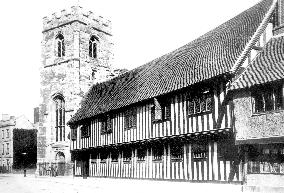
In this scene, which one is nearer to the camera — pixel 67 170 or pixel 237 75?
pixel 237 75

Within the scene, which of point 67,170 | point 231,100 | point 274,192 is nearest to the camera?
point 274,192

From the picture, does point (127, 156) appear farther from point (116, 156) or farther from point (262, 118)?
point (262, 118)

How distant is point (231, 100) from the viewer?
16031 millimetres

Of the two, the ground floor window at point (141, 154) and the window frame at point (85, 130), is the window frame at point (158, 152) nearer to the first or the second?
the ground floor window at point (141, 154)

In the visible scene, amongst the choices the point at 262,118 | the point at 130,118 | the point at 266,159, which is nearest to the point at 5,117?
the point at 130,118

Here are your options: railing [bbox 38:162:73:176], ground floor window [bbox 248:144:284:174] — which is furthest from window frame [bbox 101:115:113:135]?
ground floor window [bbox 248:144:284:174]

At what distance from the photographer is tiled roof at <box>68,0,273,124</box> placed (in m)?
17.3

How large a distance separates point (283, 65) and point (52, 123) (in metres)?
23.2

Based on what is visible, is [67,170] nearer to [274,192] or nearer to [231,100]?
[231,100]

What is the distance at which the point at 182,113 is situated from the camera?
1847 cm

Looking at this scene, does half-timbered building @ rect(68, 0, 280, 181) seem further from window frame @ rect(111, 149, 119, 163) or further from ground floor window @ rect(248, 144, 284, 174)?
ground floor window @ rect(248, 144, 284, 174)

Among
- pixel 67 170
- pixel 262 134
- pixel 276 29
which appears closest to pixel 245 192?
pixel 262 134

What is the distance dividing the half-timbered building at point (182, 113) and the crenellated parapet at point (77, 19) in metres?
8.63

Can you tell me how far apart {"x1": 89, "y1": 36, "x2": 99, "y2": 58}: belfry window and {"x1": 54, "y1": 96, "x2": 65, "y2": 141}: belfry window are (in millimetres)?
4795
